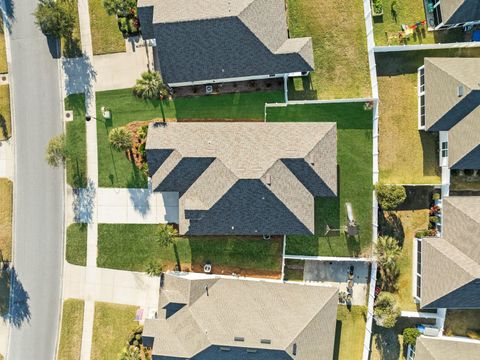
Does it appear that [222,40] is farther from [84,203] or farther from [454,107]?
[84,203]

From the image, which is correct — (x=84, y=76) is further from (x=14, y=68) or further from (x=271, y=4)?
(x=271, y=4)

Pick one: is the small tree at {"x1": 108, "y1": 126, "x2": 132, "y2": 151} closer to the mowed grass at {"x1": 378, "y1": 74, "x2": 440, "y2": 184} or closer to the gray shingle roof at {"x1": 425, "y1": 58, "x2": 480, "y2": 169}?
the mowed grass at {"x1": 378, "y1": 74, "x2": 440, "y2": 184}

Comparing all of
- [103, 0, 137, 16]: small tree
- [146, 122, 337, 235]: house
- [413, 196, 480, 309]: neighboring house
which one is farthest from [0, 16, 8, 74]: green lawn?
[413, 196, 480, 309]: neighboring house

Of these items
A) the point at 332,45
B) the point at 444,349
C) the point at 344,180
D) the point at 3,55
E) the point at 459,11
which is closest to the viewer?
the point at 459,11

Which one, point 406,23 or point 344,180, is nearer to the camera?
point 406,23

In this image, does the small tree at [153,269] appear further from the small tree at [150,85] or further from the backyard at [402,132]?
the backyard at [402,132]

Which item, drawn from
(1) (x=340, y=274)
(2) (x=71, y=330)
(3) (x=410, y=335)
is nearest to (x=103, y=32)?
(2) (x=71, y=330)
